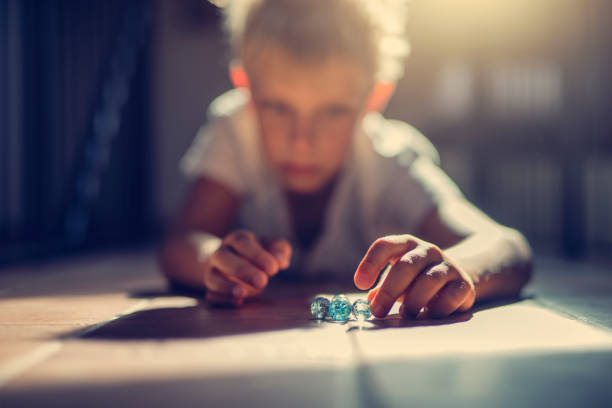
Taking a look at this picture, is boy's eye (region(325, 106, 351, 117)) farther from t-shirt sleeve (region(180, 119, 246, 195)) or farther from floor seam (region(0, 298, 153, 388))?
floor seam (region(0, 298, 153, 388))

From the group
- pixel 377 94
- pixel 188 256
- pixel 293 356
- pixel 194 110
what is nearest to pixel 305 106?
pixel 377 94

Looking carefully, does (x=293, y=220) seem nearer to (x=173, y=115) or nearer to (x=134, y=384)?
(x=134, y=384)

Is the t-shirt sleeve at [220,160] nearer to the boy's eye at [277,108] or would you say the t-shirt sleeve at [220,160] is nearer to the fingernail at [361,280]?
the boy's eye at [277,108]

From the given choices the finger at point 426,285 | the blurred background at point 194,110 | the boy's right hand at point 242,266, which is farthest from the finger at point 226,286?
the blurred background at point 194,110

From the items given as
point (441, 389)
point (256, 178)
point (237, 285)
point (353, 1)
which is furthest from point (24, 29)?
point (441, 389)

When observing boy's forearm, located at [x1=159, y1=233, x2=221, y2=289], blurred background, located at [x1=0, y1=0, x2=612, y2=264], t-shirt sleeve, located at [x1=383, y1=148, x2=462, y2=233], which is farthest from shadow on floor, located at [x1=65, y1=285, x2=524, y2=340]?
blurred background, located at [x1=0, y1=0, x2=612, y2=264]

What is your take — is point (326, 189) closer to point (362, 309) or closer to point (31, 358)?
point (362, 309)
